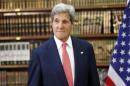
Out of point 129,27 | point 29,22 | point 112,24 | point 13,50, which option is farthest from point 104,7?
point 13,50

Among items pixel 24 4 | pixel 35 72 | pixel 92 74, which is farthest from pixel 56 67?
pixel 24 4

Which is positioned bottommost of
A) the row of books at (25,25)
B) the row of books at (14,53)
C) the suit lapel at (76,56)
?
the row of books at (14,53)

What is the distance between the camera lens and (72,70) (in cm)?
268

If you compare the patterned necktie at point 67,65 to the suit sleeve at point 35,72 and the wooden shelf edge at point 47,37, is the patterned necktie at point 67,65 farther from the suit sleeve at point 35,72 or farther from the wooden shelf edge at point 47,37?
the wooden shelf edge at point 47,37

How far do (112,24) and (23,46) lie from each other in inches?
42.4

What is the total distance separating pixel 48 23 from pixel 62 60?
139 cm

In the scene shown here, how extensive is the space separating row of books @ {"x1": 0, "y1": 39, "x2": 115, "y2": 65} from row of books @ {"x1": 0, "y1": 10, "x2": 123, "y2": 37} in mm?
121

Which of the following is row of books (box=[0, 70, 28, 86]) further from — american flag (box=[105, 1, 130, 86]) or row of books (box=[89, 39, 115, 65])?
american flag (box=[105, 1, 130, 86])

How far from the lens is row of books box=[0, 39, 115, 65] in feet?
13.2

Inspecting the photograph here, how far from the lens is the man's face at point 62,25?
2.67 meters

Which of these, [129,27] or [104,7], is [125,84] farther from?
[104,7]

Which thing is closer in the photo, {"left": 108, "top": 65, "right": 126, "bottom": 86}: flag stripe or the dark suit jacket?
the dark suit jacket

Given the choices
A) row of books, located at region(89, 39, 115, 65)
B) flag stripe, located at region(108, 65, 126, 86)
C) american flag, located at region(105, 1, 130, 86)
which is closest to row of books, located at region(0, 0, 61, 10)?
row of books, located at region(89, 39, 115, 65)

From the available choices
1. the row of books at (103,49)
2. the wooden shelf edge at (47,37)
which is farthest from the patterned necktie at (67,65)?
the row of books at (103,49)
